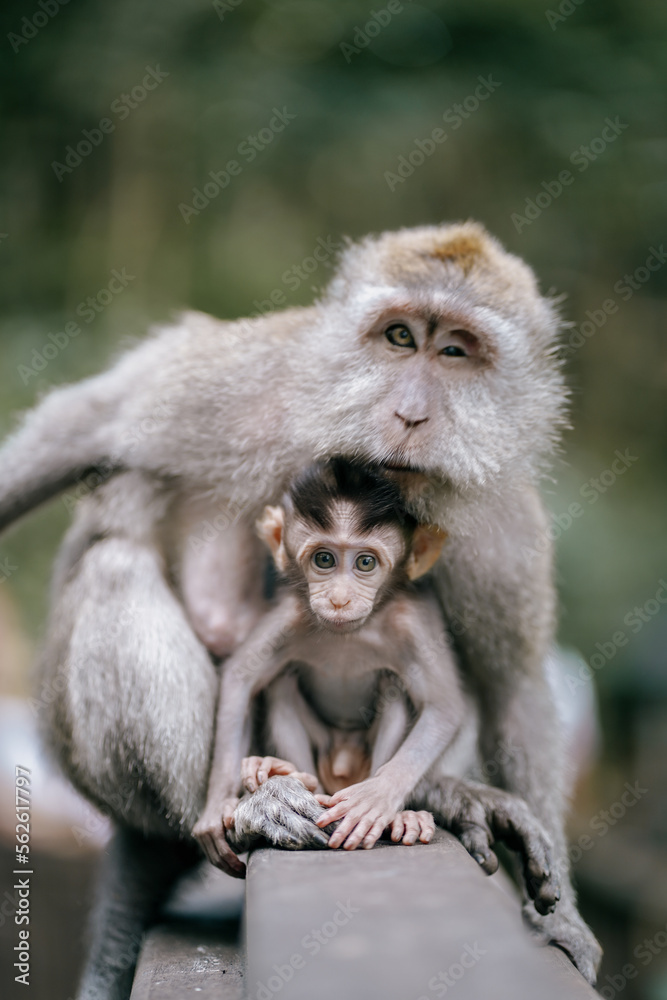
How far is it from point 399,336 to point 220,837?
5.54ft

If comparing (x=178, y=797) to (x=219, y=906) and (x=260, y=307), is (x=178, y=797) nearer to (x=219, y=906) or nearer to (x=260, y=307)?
(x=219, y=906)

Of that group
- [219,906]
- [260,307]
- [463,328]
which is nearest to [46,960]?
[219,906]

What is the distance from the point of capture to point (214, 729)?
3.38m

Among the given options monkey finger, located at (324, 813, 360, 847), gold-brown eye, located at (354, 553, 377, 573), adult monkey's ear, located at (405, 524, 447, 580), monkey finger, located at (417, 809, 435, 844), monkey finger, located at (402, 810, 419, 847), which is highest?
adult monkey's ear, located at (405, 524, 447, 580)

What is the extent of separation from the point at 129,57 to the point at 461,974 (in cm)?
779

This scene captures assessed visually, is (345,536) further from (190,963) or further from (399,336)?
(190,963)

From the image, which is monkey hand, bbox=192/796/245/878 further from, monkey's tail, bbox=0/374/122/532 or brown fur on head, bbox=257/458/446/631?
monkey's tail, bbox=0/374/122/532

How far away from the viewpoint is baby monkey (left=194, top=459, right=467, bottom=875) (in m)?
2.87

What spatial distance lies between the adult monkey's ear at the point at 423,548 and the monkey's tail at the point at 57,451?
1420 millimetres

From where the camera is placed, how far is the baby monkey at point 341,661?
2867 millimetres

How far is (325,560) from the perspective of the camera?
296cm

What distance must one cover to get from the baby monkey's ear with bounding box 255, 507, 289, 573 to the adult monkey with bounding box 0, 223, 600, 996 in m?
0.27

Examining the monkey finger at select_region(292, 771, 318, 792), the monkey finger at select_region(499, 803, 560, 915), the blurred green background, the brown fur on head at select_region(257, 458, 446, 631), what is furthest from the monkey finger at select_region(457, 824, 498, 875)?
the blurred green background

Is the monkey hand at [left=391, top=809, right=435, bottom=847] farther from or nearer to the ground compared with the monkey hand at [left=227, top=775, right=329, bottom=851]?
farther from the ground
